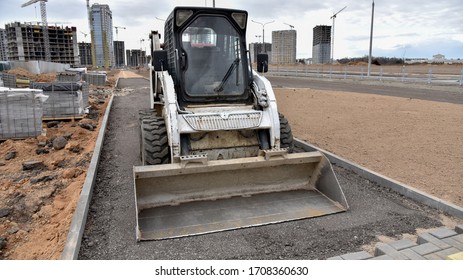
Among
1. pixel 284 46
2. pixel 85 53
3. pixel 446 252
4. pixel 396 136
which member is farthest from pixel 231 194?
pixel 85 53

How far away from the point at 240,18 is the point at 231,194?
10.6ft

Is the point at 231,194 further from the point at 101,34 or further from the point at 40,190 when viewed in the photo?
the point at 101,34

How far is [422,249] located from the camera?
12.8 feet

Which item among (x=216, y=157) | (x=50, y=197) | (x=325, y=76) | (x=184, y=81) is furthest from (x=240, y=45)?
(x=325, y=76)

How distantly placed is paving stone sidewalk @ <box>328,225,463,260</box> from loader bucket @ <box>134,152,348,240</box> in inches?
54.7

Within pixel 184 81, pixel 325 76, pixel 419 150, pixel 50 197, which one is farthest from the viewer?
pixel 325 76

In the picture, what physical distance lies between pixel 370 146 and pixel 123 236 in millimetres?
6199

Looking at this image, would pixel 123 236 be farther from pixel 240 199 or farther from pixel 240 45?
pixel 240 45

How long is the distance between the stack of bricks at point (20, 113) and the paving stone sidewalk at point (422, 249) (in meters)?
8.72

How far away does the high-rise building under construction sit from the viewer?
3068 inches

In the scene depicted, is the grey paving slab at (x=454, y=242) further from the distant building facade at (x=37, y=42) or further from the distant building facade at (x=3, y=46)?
the distant building facade at (x=3, y=46)

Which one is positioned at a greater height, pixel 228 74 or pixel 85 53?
pixel 85 53

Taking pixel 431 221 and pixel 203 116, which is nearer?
pixel 431 221

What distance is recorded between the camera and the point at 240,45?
7094mm
